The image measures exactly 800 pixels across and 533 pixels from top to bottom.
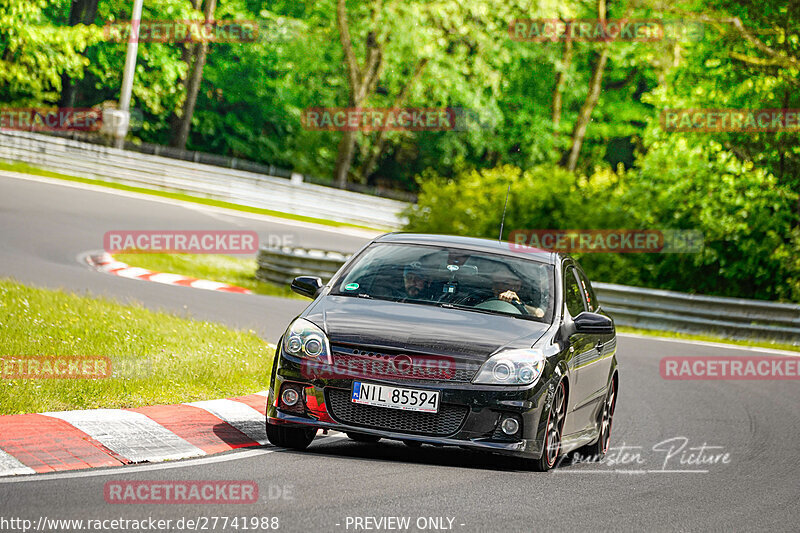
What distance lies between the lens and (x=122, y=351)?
34.1ft

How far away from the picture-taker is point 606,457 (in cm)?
931

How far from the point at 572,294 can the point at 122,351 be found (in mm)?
3942

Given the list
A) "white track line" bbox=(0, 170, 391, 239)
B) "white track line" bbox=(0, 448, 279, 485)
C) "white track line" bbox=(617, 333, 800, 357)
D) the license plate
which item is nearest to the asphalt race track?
"white track line" bbox=(0, 448, 279, 485)

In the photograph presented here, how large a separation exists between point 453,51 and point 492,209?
24.5 meters

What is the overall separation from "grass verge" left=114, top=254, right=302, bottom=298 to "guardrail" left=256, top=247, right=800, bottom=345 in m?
1.64

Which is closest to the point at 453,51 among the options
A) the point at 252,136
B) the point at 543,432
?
the point at 252,136

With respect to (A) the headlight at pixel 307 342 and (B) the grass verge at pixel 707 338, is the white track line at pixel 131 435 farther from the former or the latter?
(B) the grass verge at pixel 707 338

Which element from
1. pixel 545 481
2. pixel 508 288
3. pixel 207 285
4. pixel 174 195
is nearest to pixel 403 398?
pixel 545 481

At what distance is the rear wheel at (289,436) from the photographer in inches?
304

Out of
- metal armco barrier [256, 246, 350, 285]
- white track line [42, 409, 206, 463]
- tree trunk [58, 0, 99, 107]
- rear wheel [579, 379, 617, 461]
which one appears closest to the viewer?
white track line [42, 409, 206, 463]

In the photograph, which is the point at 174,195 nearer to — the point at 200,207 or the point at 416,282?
the point at 200,207

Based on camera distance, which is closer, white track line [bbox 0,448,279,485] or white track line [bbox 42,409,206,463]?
white track line [bbox 0,448,279,485]

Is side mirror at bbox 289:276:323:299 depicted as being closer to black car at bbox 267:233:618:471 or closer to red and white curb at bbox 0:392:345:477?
black car at bbox 267:233:618:471

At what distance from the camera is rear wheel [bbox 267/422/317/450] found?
7723mm
